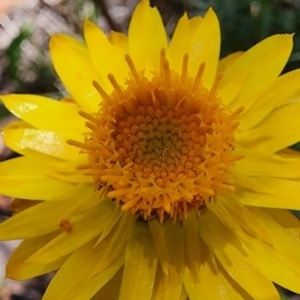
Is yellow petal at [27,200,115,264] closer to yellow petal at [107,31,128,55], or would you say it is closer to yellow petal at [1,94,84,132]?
yellow petal at [1,94,84,132]

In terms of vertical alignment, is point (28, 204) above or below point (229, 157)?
below

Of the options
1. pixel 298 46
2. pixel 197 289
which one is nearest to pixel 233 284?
pixel 197 289

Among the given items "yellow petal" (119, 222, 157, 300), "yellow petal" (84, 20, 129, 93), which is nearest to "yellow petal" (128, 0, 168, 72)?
"yellow petal" (84, 20, 129, 93)

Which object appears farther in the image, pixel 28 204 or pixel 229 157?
pixel 28 204

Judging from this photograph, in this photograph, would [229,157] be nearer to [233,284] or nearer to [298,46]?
[233,284]

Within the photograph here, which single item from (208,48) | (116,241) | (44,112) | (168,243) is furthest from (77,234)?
(208,48)

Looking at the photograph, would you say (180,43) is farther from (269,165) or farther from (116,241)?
(116,241)

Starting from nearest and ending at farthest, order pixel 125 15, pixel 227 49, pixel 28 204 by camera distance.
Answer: pixel 28 204
pixel 227 49
pixel 125 15
